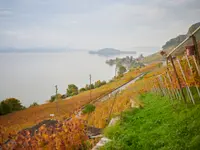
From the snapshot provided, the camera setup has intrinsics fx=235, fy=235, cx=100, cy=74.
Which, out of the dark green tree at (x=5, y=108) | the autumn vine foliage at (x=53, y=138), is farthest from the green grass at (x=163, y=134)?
the dark green tree at (x=5, y=108)

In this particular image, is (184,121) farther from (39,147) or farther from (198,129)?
(39,147)

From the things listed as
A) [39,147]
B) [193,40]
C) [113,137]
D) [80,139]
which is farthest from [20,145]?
[193,40]

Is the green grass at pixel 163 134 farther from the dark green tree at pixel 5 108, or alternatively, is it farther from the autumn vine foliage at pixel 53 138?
the dark green tree at pixel 5 108

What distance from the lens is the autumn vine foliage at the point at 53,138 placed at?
276 inches

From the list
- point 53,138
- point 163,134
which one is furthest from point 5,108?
point 163,134

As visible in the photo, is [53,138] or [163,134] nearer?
[163,134]

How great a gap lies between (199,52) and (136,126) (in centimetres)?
418

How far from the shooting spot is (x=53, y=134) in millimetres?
7680

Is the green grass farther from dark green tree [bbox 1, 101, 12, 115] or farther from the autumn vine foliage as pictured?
dark green tree [bbox 1, 101, 12, 115]

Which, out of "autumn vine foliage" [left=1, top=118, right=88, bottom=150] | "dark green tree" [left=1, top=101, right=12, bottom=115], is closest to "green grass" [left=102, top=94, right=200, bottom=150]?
"autumn vine foliage" [left=1, top=118, right=88, bottom=150]

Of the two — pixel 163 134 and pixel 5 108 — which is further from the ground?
pixel 163 134

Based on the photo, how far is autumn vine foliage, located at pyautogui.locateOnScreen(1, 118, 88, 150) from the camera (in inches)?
276

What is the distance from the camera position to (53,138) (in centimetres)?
779

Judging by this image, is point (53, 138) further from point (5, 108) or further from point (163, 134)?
point (5, 108)
